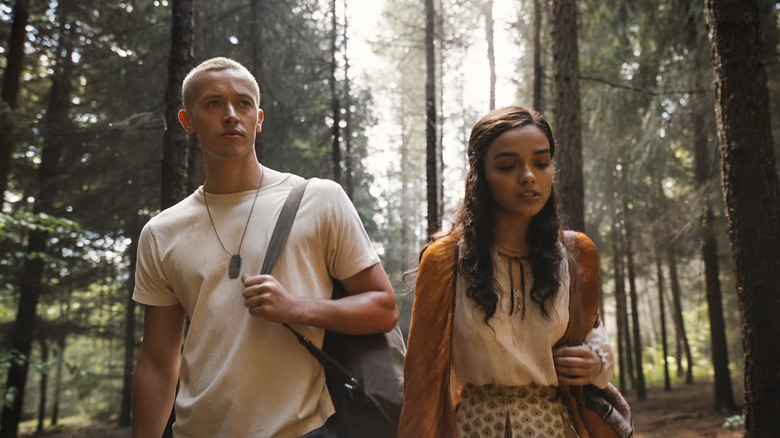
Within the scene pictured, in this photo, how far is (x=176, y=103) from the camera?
626 centimetres

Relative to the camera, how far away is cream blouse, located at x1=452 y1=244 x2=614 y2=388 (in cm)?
237

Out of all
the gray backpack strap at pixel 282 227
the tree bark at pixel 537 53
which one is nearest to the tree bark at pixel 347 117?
the tree bark at pixel 537 53

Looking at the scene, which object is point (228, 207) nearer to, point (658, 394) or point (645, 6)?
point (645, 6)

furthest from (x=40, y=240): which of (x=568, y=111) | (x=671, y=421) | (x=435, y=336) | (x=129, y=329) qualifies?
(x=671, y=421)

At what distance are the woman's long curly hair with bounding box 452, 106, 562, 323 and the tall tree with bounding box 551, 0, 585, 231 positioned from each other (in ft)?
20.0

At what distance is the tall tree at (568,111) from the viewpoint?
28.2 ft

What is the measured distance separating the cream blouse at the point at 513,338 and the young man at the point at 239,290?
1.25 feet

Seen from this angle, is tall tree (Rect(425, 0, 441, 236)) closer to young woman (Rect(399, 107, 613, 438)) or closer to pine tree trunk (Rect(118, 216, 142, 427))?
pine tree trunk (Rect(118, 216, 142, 427))

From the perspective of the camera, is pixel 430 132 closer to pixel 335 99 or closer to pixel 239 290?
pixel 335 99

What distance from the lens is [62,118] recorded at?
13.1 meters

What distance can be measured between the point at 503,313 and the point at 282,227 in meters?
1.03

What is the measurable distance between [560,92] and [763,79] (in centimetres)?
347

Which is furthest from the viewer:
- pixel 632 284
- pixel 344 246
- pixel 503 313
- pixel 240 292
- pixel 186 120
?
pixel 632 284

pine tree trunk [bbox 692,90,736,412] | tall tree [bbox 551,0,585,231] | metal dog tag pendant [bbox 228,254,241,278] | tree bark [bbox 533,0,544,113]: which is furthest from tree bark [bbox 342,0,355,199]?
metal dog tag pendant [bbox 228,254,241,278]
